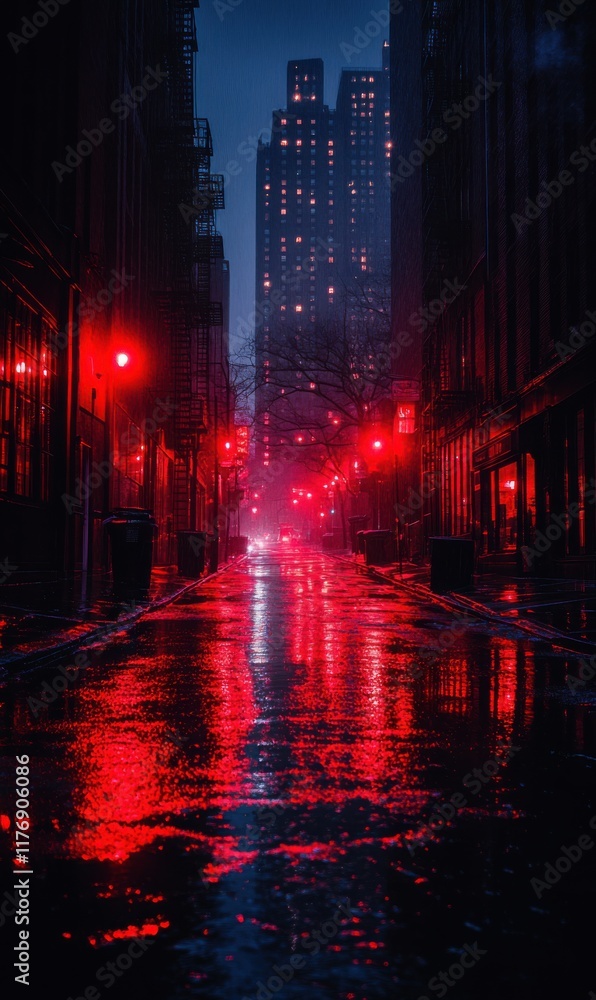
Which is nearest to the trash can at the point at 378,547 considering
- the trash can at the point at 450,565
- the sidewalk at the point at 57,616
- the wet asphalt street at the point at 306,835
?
the trash can at the point at 450,565

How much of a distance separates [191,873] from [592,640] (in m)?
8.30

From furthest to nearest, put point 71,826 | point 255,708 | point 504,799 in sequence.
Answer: point 255,708, point 504,799, point 71,826

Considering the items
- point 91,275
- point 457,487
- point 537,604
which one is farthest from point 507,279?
point 537,604

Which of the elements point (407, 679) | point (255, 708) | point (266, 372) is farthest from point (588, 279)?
point (266, 372)

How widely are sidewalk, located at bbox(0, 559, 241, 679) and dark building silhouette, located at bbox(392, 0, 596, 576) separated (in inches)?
406

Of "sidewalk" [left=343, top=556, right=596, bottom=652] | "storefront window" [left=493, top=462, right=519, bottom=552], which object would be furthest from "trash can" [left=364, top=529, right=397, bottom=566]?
"sidewalk" [left=343, top=556, right=596, bottom=652]

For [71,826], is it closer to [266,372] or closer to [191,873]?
[191,873]

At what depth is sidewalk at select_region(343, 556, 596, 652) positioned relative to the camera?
11.5m

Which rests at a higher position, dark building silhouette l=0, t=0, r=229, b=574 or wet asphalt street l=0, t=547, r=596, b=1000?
dark building silhouette l=0, t=0, r=229, b=574

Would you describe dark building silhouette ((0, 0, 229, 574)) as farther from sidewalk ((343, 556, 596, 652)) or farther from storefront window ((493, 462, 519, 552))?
storefront window ((493, 462, 519, 552))

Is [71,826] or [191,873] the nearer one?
[191,873]

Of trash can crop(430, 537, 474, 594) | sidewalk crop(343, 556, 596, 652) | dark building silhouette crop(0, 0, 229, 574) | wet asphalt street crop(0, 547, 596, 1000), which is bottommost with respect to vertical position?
wet asphalt street crop(0, 547, 596, 1000)

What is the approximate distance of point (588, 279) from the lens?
20250 mm

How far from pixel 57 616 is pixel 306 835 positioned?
963 cm
